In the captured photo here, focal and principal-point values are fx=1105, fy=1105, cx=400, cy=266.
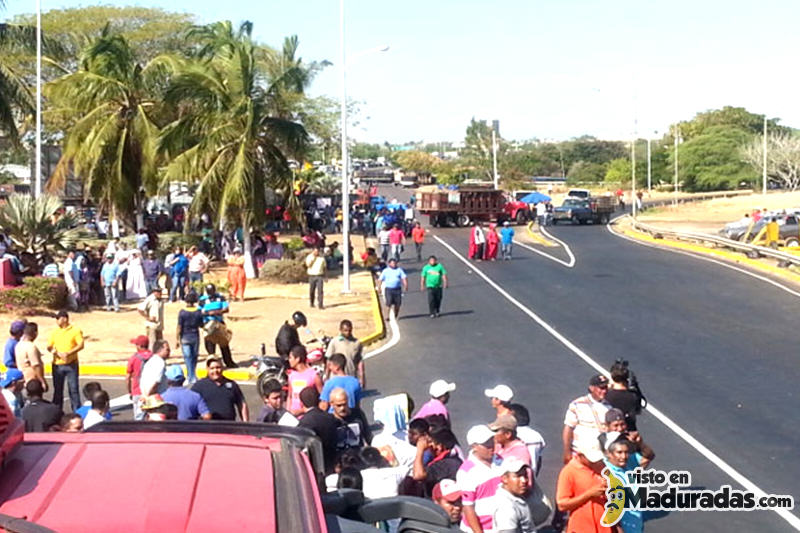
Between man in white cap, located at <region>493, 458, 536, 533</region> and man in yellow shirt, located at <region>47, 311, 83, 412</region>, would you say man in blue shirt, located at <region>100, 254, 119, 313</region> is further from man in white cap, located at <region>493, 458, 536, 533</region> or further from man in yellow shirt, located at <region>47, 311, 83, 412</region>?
man in white cap, located at <region>493, 458, 536, 533</region>

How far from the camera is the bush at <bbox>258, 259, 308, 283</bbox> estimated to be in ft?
111

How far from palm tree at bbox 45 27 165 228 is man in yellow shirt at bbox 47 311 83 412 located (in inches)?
979

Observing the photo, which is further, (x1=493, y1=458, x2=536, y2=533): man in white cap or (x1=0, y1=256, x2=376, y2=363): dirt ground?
(x1=0, y1=256, x2=376, y2=363): dirt ground

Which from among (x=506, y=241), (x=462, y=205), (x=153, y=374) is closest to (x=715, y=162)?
(x=462, y=205)

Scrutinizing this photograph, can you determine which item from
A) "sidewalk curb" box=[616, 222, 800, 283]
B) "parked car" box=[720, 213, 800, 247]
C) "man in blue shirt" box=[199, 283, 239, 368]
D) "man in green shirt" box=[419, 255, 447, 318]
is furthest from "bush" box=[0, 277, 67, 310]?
"parked car" box=[720, 213, 800, 247]

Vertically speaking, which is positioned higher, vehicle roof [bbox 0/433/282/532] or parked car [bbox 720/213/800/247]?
vehicle roof [bbox 0/433/282/532]

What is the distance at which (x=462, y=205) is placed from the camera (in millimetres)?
60094

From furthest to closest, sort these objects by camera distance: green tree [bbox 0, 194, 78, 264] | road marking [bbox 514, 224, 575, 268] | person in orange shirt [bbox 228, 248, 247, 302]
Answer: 1. road marking [bbox 514, 224, 575, 268]
2. person in orange shirt [bbox 228, 248, 247, 302]
3. green tree [bbox 0, 194, 78, 264]

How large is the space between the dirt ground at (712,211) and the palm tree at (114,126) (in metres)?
32.8

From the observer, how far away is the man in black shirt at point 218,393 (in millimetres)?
10500

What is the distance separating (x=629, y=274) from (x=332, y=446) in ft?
88.6

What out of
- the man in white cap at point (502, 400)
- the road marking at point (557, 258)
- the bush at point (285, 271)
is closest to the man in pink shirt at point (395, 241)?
the bush at point (285, 271)

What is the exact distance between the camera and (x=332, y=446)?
29.3ft

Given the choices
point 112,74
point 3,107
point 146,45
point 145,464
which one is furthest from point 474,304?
point 146,45
